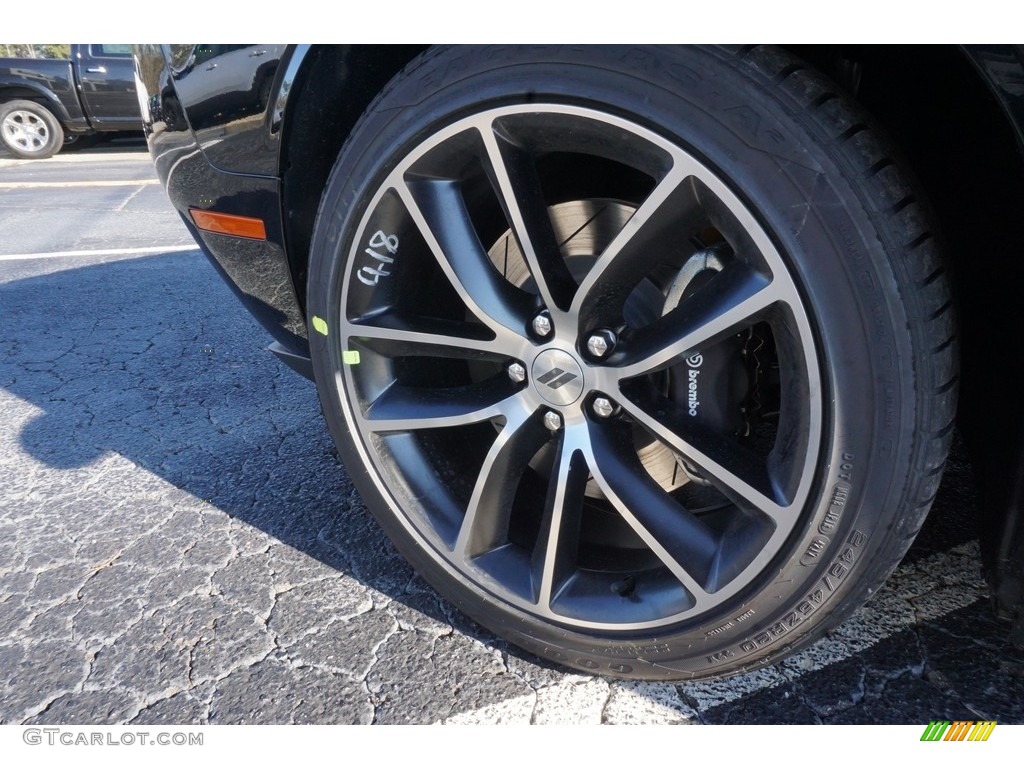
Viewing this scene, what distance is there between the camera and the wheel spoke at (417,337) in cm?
161

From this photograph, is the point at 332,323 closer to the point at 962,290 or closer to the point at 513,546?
the point at 513,546

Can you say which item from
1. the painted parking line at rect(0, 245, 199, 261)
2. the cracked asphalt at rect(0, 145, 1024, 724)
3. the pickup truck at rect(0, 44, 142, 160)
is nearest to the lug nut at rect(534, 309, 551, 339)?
the cracked asphalt at rect(0, 145, 1024, 724)

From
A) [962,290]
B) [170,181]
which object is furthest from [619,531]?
[170,181]

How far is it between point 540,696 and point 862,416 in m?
0.84

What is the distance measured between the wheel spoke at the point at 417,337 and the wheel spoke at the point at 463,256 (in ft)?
0.23

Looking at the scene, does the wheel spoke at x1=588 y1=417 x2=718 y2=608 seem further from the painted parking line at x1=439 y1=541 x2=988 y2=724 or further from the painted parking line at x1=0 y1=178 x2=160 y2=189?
the painted parking line at x1=0 y1=178 x2=160 y2=189

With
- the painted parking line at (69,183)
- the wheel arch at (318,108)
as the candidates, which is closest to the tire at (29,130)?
the painted parking line at (69,183)

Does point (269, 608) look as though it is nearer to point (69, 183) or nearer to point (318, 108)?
point (318, 108)

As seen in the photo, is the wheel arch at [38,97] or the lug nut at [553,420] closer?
the lug nut at [553,420]

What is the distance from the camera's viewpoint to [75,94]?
1087cm

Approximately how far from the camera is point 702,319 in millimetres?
1336

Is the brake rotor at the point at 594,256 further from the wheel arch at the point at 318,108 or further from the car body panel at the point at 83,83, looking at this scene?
the car body panel at the point at 83,83

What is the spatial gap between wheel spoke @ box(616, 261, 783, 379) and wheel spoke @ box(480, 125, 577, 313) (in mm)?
164

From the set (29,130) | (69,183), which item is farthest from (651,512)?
(29,130)
